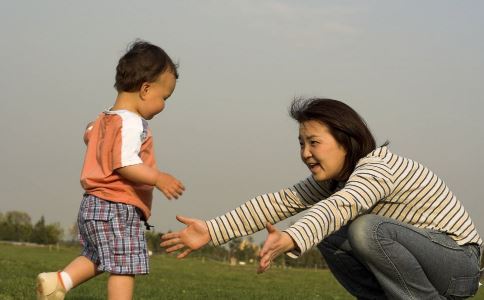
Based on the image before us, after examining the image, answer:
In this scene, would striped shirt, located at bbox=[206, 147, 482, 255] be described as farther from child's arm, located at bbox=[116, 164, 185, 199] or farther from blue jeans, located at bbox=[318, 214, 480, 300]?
child's arm, located at bbox=[116, 164, 185, 199]

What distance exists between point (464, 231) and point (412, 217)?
37cm

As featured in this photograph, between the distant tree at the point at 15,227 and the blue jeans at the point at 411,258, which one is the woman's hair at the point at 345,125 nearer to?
the blue jeans at the point at 411,258

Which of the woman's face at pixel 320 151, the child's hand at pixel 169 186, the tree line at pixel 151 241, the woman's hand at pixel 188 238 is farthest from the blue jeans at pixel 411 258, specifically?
the tree line at pixel 151 241

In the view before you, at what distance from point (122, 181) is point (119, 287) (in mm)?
687

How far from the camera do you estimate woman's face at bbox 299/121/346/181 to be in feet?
15.1

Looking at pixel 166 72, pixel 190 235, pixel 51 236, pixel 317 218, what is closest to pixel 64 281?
pixel 190 235

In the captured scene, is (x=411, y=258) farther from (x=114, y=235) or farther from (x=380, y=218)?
(x=114, y=235)

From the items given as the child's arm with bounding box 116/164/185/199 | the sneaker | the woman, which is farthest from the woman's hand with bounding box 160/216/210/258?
the sneaker

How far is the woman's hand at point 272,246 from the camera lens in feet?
10.9

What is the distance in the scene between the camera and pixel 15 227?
50156 millimetres

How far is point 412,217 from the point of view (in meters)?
4.84

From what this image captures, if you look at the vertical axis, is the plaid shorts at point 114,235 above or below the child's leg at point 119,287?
above

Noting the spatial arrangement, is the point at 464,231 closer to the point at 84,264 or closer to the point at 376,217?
the point at 376,217

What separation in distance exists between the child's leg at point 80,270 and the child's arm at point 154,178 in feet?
2.21
